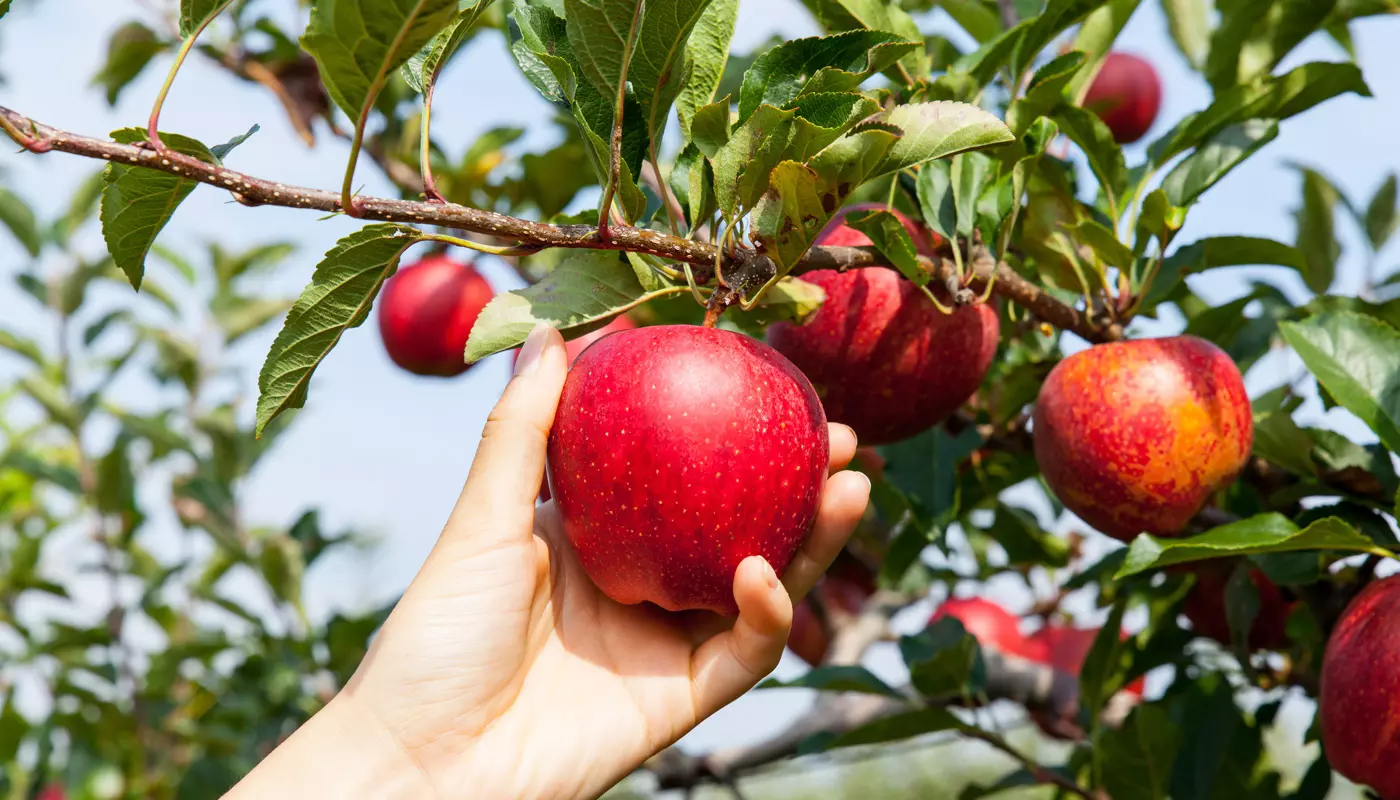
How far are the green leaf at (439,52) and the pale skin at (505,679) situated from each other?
240mm

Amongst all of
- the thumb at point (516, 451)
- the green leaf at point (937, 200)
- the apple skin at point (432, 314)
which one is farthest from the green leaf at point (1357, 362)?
the apple skin at point (432, 314)

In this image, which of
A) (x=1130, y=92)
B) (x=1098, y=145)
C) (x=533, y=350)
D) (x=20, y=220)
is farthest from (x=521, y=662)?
(x=20, y=220)

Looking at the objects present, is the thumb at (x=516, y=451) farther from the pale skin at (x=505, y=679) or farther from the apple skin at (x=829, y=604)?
the apple skin at (x=829, y=604)

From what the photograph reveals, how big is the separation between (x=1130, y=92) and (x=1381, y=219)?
688 mm

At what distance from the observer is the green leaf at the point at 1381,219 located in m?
2.11

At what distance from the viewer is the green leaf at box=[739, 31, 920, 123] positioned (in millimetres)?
990

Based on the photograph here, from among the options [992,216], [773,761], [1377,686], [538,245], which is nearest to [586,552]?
[538,245]

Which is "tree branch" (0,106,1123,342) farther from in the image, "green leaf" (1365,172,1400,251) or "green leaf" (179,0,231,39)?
"green leaf" (1365,172,1400,251)

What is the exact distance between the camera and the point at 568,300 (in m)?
1.06

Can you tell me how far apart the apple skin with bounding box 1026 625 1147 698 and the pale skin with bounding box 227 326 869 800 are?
1.24m

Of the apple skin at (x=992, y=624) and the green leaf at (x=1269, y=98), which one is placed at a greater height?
the green leaf at (x=1269, y=98)

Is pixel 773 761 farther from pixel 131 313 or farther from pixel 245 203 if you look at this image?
pixel 131 313

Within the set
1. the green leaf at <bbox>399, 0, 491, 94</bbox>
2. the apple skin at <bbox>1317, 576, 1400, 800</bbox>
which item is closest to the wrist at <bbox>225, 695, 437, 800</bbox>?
the green leaf at <bbox>399, 0, 491, 94</bbox>

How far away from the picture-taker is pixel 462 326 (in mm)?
2387
